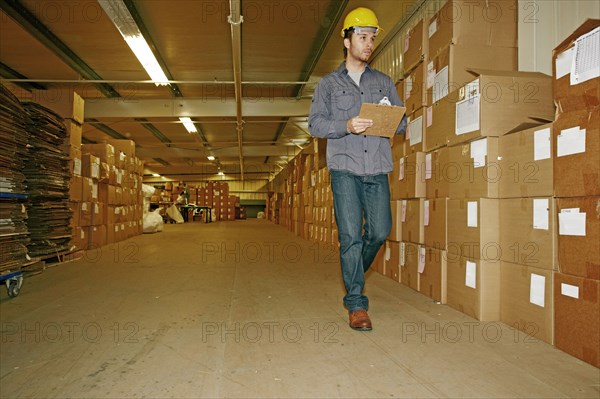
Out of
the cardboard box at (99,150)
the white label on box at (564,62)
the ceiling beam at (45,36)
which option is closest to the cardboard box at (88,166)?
the cardboard box at (99,150)

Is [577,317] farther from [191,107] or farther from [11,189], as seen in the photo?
[191,107]

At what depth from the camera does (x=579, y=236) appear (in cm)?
162

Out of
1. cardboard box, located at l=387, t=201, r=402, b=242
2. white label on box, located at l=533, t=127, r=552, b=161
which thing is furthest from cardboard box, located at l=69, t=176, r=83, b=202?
white label on box, located at l=533, t=127, r=552, b=161

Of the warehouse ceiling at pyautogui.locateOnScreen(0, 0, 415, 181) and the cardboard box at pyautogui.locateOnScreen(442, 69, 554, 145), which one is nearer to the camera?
the cardboard box at pyautogui.locateOnScreen(442, 69, 554, 145)

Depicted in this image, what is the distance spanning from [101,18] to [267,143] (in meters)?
8.54

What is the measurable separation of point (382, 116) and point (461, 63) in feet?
3.33

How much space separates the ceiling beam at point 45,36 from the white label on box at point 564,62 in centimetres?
546

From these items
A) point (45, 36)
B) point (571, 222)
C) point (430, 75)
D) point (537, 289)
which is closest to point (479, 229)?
point (537, 289)

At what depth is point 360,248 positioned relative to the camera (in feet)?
6.91

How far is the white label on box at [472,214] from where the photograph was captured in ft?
7.28

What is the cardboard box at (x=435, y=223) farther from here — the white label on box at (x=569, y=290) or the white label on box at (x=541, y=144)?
the white label on box at (x=569, y=290)

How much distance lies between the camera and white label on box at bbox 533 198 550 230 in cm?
180

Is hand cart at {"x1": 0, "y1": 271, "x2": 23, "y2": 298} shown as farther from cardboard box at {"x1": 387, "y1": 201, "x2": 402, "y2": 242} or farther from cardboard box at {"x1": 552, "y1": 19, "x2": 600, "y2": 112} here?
cardboard box at {"x1": 552, "y1": 19, "x2": 600, "y2": 112}

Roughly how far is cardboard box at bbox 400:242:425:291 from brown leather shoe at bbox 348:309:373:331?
1031 millimetres
